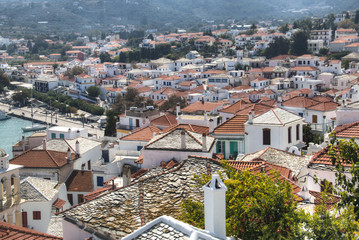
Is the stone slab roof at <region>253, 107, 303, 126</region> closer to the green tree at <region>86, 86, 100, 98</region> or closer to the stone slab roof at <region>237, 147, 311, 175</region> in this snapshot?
the stone slab roof at <region>237, 147, 311, 175</region>

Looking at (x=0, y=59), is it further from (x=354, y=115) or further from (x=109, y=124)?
(x=354, y=115)

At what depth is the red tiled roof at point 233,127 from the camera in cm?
1992

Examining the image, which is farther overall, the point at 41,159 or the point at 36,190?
the point at 41,159

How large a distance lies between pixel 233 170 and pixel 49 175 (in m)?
14.8

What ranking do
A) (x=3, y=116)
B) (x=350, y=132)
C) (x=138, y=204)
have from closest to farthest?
1. (x=138, y=204)
2. (x=350, y=132)
3. (x=3, y=116)

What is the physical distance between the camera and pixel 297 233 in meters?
5.96

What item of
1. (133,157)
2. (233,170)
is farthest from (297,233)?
(133,157)

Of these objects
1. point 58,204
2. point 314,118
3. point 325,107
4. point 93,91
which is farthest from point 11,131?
point 58,204

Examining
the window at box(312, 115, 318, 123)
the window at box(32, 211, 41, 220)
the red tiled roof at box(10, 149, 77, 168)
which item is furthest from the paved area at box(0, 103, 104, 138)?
the window at box(32, 211, 41, 220)

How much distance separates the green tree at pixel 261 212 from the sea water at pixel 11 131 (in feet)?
156

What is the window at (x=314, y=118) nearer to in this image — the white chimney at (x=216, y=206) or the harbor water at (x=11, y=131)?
the harbor water at (x=11, y=131)

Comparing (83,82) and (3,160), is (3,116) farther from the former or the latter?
(3,160)

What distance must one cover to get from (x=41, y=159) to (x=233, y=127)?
27.0ft

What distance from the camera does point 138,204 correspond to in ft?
26.8
